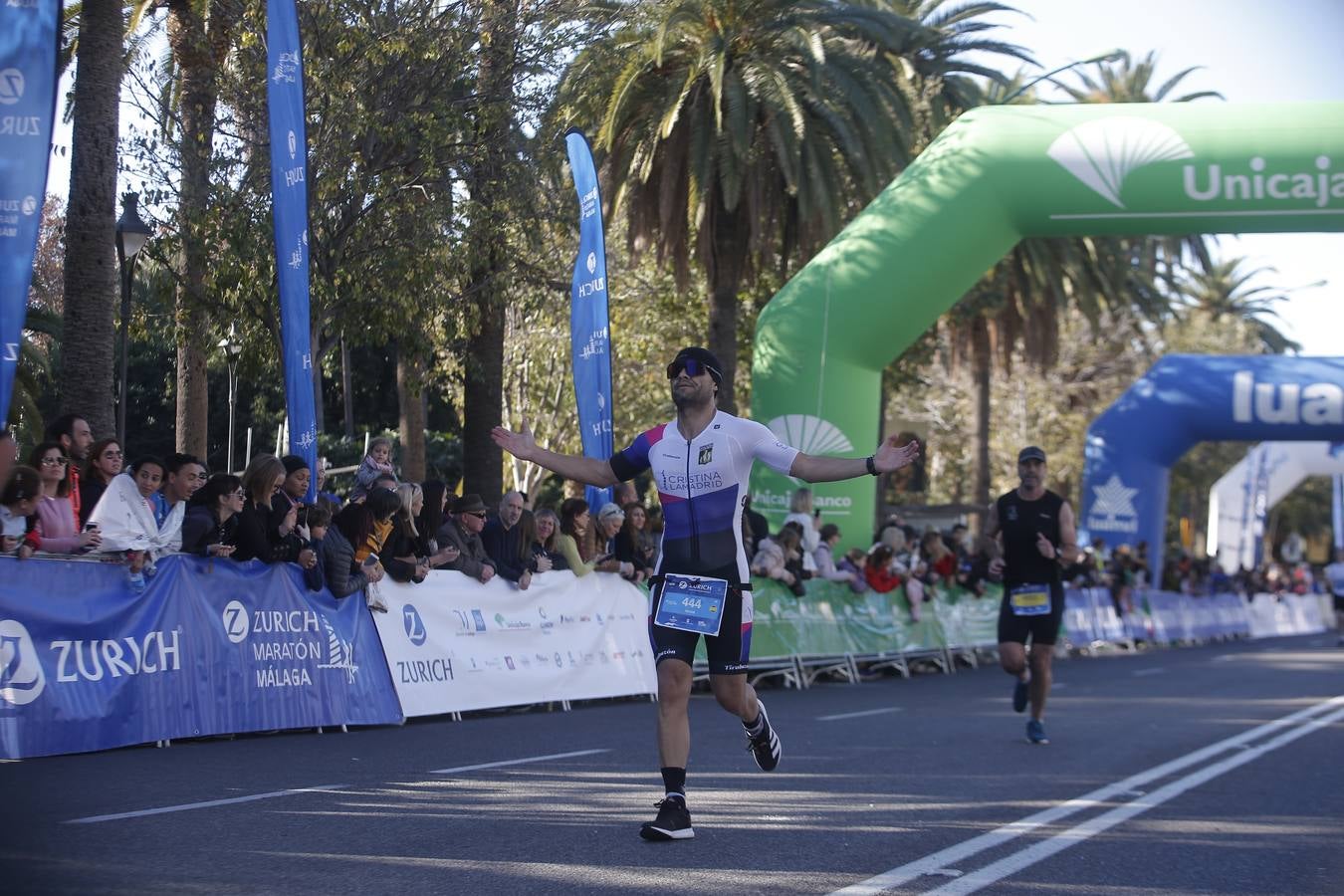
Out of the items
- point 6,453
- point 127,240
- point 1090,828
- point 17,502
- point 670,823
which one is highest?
point 127,240

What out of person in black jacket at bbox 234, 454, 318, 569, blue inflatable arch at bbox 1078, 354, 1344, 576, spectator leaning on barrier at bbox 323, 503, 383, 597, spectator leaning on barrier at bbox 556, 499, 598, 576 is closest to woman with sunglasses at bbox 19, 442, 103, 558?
person in black jacket at bbox 234, 454, 318, 569

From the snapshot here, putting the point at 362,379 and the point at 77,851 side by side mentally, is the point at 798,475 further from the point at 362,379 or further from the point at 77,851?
the point at 362,379

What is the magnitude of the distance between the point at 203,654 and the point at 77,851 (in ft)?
15.8

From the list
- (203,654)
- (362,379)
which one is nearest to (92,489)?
(203,654)

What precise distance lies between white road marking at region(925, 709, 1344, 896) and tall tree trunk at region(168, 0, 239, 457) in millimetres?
10919

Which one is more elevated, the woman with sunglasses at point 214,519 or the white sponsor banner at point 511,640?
the woman with sunglasses at point 214,519

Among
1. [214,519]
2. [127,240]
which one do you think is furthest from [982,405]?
[214,519]

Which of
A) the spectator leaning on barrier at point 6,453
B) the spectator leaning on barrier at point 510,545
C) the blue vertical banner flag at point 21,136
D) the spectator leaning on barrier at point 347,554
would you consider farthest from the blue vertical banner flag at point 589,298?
the spectator leaning on barrier at point 6,453

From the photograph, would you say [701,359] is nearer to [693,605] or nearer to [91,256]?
[693,605]

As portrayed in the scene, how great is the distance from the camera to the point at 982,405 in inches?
1363

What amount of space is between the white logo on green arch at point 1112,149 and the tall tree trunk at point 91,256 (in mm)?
11424

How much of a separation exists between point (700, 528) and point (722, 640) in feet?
1.61

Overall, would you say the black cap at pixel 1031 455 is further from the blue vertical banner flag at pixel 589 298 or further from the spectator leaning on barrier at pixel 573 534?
the blue vertical banner flag at pixel 589 298

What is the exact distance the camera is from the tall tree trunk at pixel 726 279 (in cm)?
2377
